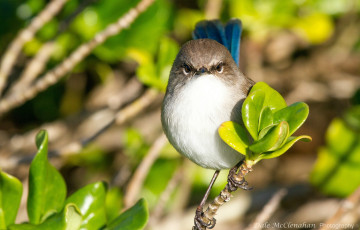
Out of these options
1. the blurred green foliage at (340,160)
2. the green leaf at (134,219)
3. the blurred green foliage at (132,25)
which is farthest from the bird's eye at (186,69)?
the blurred green foliage at (340,160)

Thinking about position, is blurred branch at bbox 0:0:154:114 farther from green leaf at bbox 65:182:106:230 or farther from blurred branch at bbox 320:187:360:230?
blurred branch at bbox 320:187:360:230

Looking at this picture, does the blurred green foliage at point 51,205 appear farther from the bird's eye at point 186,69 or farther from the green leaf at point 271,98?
the bird's eye at point 186,69

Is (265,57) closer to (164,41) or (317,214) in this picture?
(317,214)

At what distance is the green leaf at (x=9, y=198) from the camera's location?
77.2 inches

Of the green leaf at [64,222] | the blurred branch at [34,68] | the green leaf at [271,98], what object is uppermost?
the green leaf at [271,98]

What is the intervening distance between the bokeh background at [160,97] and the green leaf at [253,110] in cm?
126

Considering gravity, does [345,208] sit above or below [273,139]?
below

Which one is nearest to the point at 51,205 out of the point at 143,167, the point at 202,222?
the point at 202,222

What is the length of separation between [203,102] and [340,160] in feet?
5.39

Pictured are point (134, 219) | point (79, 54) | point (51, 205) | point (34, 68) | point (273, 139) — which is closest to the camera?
point (273, 139)

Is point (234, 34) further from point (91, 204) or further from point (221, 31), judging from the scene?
point (91, 204)

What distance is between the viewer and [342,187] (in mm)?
3518

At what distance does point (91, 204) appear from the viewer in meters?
2.09

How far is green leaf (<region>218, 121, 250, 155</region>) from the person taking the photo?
1805 millimetres
